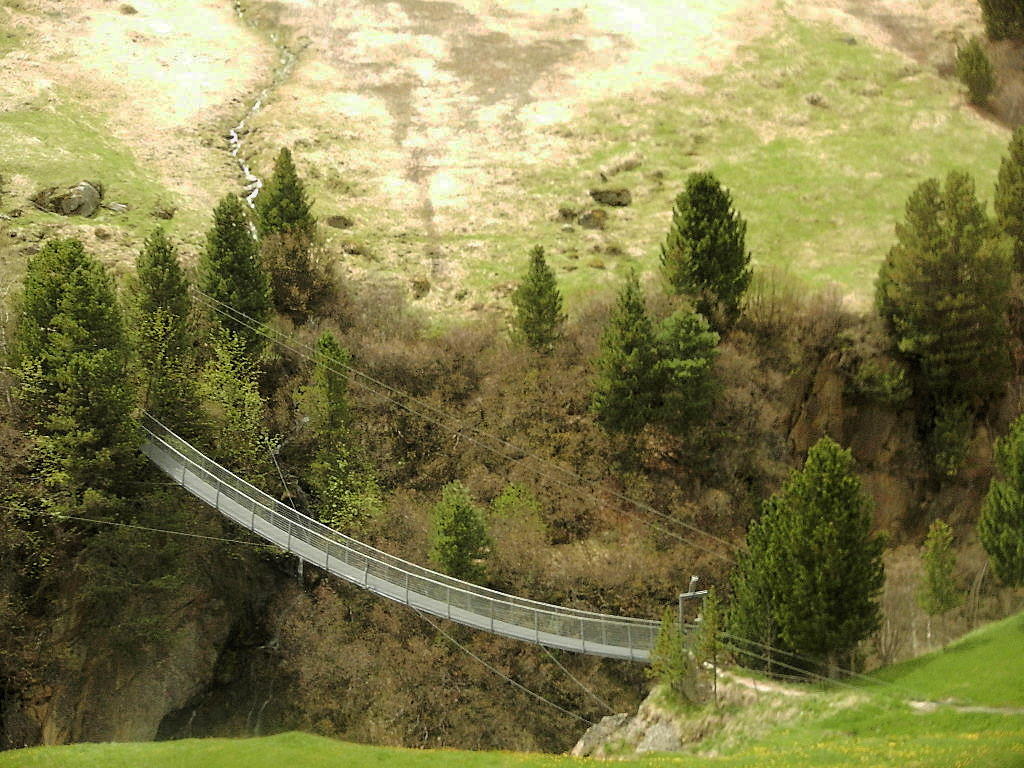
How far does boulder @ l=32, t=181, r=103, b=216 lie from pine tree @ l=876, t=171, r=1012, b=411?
4513 cm

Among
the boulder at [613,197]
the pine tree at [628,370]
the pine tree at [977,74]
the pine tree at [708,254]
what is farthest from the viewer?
the pine tree at [977,74]

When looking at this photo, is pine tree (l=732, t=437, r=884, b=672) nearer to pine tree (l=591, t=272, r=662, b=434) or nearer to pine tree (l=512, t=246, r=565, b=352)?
pine tree (l=591, t=272, r=662, b=434)

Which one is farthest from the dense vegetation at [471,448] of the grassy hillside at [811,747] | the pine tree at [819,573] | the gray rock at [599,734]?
the grassy hillside at [811,747]

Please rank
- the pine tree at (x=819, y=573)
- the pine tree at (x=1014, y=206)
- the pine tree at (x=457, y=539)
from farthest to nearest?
the pine tree at (x=1014, y=206) → the pine tree at (x=457, y=539) → the pine tree at (x=819, y=573)

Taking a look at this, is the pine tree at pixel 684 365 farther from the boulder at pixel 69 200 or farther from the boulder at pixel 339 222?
the boulder at pixel 69 200

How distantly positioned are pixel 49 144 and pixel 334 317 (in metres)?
25.7

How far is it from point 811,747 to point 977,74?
68.4 meters

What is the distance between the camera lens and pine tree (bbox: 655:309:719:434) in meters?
51.6

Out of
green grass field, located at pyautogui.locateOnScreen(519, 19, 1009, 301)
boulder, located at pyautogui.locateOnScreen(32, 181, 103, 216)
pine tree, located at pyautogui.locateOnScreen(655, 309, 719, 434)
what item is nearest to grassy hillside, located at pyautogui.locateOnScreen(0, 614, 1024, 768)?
pine tree, located at pyautogui.locateOnScreen(655, 309, 719, 434)

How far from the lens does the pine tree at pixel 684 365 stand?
51.6m

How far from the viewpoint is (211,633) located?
46344 millimetres

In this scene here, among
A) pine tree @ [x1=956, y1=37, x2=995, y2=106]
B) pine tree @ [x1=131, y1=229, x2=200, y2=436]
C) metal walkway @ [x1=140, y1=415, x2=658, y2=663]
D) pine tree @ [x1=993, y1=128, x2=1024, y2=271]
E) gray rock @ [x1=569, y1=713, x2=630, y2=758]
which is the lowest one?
gray rock @ [x1=569, y1=713, x2=630, y2=758]

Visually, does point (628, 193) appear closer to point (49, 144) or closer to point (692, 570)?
point (692, 570)

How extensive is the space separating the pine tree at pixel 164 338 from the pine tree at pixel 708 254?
2439 cm
